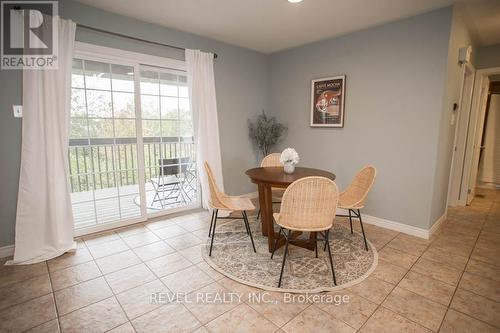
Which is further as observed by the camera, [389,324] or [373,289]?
[373,289]

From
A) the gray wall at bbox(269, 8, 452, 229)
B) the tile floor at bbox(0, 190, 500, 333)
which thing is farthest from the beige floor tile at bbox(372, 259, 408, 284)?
the gray wall at bbox(269, 8, 452, 229)

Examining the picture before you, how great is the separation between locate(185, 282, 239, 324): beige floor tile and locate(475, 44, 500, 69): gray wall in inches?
194

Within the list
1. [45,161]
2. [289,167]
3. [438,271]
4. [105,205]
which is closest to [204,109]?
[289,167]

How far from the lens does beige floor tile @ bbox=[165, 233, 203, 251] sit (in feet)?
9.21

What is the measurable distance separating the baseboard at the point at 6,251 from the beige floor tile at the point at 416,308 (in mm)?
3463

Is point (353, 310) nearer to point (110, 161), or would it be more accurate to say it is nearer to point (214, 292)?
point (214, 292)

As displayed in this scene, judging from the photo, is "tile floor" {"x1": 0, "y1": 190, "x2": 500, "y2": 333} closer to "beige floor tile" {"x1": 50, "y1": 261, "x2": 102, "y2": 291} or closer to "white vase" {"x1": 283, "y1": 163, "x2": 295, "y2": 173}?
"beige floor tile" {"x1": 50, "y1": 261, "x2": 102, "y2": 291}

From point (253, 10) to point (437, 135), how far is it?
2482 millimetres

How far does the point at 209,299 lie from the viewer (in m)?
1.94

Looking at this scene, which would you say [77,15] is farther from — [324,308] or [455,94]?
[455,94]

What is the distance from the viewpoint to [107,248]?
9.02 feet

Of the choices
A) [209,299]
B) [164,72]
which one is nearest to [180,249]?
[209,299]

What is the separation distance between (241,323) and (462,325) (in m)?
1.47

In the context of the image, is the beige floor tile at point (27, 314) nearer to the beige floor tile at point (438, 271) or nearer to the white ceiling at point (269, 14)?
the white ceiling at point (269, 14)
